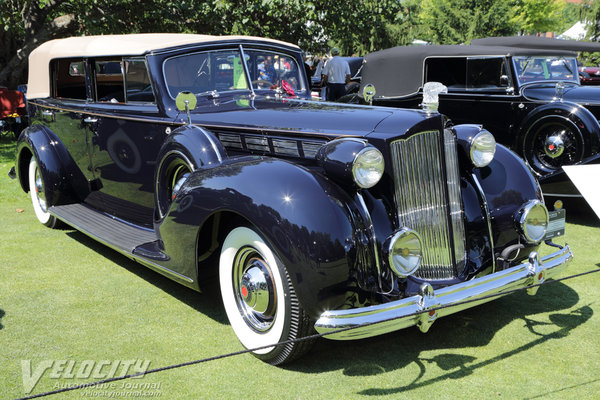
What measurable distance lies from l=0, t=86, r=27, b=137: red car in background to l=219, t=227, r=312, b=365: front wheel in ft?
32.1

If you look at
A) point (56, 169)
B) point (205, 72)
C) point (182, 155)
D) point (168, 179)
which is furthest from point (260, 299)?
point (56, 169)

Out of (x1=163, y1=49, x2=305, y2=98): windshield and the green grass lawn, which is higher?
(x1=163, y1=49, x2=305, y2=98): windshield

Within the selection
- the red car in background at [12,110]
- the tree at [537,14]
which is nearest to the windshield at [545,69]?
the red car in background at [12,110]

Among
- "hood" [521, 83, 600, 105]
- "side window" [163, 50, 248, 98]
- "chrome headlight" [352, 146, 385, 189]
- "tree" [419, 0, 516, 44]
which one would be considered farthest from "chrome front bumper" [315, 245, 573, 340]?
"tree" [419, 0, 516, 44]

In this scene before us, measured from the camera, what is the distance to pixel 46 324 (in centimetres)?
343

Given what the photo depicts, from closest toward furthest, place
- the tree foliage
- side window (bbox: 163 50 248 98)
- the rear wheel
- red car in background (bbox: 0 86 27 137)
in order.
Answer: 1. side window (bbox: 163 50 248 98)
2. the rear wheel
3. red car in background (bbox: 0 86 27 137)
4. the tree foliage

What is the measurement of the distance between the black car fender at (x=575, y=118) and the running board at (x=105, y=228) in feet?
A: 15.5

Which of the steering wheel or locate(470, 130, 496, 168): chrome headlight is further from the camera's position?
the steering wheel

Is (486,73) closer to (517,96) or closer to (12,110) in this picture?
(517,96)

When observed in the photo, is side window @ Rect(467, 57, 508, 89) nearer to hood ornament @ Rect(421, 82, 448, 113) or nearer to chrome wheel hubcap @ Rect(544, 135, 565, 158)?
chrome wheel hubcap @ Rect(544, 135, 565, 158)

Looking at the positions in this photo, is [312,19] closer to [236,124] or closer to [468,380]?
[236,124]

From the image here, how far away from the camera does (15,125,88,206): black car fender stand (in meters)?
5.02

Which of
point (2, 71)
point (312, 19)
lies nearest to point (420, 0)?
point (312, 19)

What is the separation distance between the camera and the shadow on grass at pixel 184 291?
3.65m
